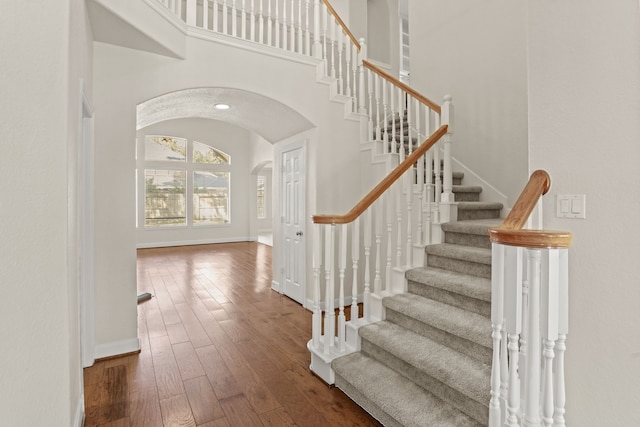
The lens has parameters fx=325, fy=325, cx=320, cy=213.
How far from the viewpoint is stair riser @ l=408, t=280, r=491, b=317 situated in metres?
2.18

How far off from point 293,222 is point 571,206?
318 centimetres

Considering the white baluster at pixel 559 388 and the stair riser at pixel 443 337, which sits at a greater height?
the white baluster at pixel 559 388

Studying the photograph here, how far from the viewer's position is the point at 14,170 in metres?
1.16

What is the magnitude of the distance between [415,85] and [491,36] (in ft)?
4.18

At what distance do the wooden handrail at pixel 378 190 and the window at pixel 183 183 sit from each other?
23.9ft

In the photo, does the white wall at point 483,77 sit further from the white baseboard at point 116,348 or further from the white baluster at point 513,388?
the white baseboard at point 116,348

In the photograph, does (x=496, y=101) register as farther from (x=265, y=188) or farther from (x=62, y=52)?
(x=265, y=188)

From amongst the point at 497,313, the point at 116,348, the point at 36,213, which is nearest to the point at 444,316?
the point at 497,313

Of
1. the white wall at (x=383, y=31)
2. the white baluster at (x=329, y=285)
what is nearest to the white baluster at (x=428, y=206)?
the white baluster at (x=329, y=285)

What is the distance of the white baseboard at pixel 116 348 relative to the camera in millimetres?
2703

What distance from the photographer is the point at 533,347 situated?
3.96 feet

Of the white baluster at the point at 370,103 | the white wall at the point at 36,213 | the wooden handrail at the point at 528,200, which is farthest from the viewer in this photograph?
the white baluster at the point at 370,103

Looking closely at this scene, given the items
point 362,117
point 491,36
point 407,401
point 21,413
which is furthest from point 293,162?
point 21,413

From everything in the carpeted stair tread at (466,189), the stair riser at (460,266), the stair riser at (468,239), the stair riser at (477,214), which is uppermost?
the carpeted stair tread at (466,189)
